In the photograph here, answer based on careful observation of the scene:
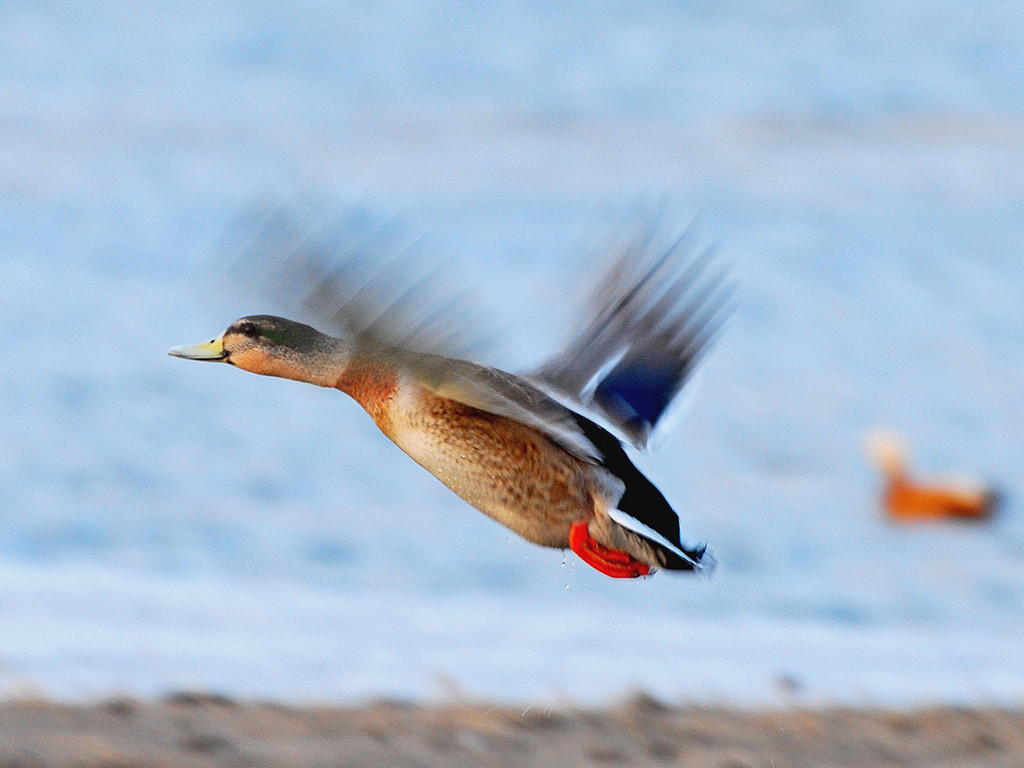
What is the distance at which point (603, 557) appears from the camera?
2.39m

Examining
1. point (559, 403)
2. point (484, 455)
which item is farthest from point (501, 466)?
point (559, 403)

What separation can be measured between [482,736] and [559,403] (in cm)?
206

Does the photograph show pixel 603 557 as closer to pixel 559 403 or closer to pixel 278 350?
pixel 559 403

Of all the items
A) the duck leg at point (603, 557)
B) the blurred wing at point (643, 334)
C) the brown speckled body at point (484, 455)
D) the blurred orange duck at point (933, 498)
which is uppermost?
the blurred orange duck at point (933, 498)

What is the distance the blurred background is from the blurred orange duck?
0.09 m

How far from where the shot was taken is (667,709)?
14.7ft

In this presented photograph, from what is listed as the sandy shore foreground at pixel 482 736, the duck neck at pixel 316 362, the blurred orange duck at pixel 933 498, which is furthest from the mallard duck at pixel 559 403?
the blurred orange duck at pixel 933 498

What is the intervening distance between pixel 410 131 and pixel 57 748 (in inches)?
364

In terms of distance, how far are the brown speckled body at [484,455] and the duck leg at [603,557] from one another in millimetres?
33

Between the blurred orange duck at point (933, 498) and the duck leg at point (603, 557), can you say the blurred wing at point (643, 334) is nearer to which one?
the duck leg at point (603, 557)

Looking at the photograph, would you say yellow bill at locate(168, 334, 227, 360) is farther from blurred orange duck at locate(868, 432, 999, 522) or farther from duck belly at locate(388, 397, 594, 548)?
blurred orange duck at locate(868, 432, 999, 522)

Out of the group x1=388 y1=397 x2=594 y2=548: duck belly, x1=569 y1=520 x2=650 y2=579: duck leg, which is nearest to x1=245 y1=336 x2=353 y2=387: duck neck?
x1=388 y1=397 x2=594 y2=548: duck belly

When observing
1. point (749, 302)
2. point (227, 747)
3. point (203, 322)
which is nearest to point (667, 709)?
point (227, 747)

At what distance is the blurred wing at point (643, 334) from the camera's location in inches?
101
